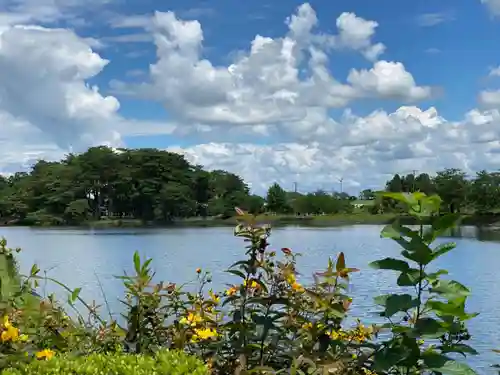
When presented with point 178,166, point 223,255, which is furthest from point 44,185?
point 223,255

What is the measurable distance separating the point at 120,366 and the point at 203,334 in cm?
69

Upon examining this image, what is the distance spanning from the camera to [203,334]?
3.58 metres

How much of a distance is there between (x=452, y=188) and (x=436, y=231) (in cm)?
7851

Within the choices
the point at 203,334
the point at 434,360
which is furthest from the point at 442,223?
the point at 203,334

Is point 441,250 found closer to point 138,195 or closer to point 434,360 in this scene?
point 434,360

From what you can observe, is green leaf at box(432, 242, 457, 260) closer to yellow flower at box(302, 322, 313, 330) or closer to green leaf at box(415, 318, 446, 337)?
green leaf at box(415, 318, 446, 337)

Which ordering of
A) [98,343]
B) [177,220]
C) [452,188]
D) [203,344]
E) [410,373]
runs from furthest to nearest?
[177,220]
[452,188]
[98,343]
[203,344]
[410,373]

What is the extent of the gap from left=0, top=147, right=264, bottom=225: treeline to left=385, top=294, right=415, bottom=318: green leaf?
7770 cm

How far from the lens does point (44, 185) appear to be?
293 feet

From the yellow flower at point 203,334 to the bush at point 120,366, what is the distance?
0.50 metres

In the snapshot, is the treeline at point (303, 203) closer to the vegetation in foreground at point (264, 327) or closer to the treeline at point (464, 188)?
the treeline at point (464, 188)

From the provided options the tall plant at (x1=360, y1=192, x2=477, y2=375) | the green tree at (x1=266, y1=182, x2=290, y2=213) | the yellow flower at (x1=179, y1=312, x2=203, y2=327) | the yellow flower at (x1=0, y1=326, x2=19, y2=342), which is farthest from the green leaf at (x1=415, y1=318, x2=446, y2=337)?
A: the green tree at (x1=266, y1=182, x2=290, y2=213)

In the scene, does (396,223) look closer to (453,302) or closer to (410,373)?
(453,302)

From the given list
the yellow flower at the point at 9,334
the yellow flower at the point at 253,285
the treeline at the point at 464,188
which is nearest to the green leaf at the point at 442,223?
the yellow flower at the point at 253,285
